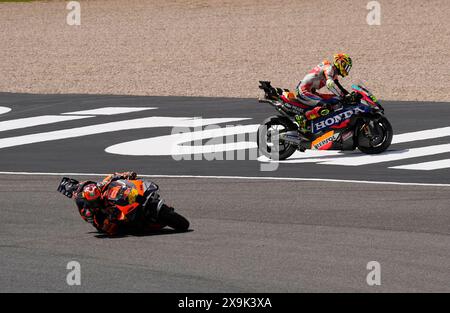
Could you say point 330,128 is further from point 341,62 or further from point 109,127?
point 109,127

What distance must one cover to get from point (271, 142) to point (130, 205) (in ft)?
23.7

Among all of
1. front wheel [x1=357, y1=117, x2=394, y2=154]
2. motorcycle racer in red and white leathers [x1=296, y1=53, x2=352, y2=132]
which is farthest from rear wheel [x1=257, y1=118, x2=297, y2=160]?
front wheel [x1=357, y1=117, x2=394, y2=154]

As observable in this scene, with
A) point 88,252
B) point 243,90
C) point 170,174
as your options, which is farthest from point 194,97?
point 88,252

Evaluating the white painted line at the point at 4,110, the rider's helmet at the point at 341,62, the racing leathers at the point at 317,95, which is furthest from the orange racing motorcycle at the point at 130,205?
the white painted line at the point at 4,110

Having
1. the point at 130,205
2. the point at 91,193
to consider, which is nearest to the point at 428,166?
the point at 130,205

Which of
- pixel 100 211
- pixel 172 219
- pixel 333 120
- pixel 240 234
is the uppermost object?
pixel 333 120

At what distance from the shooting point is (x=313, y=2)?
2000 inches

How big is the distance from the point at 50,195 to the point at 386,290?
7.49m

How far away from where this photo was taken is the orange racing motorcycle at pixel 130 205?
1390 cm

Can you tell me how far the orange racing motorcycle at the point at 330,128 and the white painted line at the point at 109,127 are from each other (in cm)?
409

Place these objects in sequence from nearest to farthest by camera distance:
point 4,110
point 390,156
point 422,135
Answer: point 390,156, point 422,135, point 4,110

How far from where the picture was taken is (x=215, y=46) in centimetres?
4075

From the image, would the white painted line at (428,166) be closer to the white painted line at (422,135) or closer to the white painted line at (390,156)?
the white painted line at (390,156)

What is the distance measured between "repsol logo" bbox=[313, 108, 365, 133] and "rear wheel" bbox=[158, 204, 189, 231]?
713 cm
